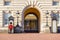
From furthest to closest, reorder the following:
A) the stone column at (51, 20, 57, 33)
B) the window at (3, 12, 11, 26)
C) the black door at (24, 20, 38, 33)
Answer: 1. the black door at (24, 20, 38, 33)
2. the window at (3, 12, 11, 26)
3. the stone column at (51, 20, 57, 33)

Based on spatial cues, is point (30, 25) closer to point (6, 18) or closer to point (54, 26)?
point (6, 18)

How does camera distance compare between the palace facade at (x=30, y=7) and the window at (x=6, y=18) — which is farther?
the window at (x=6, y=18)

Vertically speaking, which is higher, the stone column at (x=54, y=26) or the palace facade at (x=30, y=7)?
the palace facade at (x=30, y=7)

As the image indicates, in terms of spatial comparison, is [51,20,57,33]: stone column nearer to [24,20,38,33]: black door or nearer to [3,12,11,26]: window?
[3,12,11,26]: window

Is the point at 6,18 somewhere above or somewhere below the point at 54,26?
above

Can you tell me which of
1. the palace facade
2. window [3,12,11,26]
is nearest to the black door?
the palace facade

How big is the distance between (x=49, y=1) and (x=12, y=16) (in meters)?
6.17

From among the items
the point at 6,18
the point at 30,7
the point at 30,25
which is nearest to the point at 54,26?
the point at 30,7

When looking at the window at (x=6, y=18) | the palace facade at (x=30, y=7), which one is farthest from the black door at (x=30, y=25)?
the window at (x=6, y=18)

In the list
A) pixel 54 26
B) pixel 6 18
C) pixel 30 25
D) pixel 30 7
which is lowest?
pixel 30 25

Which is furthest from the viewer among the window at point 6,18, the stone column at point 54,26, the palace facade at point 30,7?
the window at point 6,18

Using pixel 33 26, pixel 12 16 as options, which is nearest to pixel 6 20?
pixel 12 16

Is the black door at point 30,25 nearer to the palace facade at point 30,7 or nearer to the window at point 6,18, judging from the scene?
the palace facade at point 30,7

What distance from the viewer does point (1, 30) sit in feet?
131
